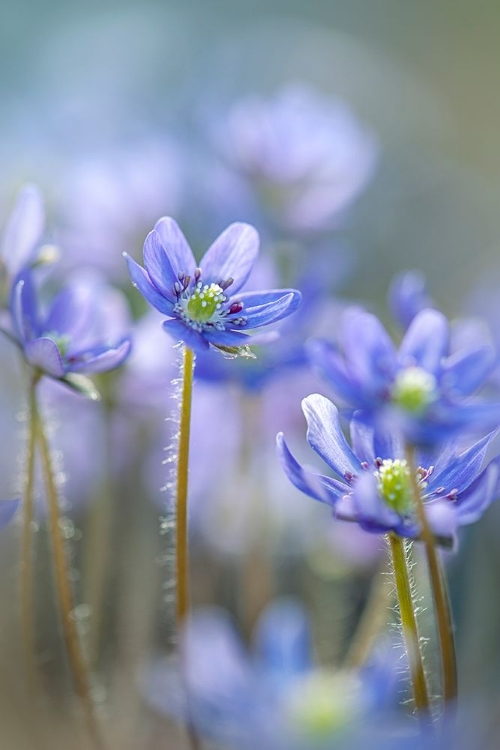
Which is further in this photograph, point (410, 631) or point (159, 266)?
point (159, 266)

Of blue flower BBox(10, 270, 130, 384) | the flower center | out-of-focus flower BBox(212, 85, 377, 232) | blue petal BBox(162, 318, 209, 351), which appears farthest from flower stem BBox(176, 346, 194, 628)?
out-of-focus flower BBox(212, 85, 377, 232)

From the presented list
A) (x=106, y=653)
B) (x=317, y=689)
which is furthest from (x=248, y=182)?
(x=317, y=689)

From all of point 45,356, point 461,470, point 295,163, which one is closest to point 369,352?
point 461,470

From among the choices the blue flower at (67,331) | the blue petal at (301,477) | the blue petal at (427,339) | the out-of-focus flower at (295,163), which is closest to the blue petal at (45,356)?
the blue flower at (67,331)

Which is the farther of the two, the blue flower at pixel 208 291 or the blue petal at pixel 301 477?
the blue flower at pixel 208 291

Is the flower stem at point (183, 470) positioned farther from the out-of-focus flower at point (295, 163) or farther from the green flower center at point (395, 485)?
the out-of-focus flower at point (295, 163)

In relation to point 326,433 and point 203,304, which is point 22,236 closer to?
point 203,304
